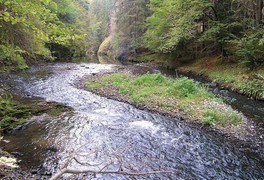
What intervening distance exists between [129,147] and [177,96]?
19.0 feet

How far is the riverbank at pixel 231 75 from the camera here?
1347cm

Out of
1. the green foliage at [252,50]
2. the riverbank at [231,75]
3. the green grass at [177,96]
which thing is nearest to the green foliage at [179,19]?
the riverbank at [231,75]

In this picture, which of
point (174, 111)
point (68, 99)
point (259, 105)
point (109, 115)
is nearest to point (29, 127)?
point (109, 115)

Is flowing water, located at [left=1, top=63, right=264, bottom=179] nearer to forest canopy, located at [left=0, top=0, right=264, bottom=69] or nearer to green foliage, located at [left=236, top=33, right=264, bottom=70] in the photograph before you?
forest canopy, located at [left=0, top=0, right=264, bottom=69]

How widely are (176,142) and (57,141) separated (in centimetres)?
387

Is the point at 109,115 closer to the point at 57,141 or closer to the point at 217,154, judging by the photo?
the point at 57,141

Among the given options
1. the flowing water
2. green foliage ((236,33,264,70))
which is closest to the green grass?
the flowing water

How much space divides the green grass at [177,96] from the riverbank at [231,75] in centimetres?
260

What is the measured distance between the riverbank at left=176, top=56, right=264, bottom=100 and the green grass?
Answer: 2599mm

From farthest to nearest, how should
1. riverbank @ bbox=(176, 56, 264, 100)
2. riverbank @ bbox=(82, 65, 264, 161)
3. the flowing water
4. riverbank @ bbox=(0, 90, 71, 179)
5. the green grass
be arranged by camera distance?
1. riverbank @ bbox=(176, 56, 264, 100)
2. the green grass
3. riverbank @ bbox=(82, 65, 264, 161)
4. the flowing water
5. riverbank @ bbox=(0, 90, 71, 179)

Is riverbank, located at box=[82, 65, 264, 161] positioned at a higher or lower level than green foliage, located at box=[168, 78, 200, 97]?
lower

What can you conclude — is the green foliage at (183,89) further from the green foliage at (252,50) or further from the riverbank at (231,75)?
the green foliage at (252,50)

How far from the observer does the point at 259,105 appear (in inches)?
465

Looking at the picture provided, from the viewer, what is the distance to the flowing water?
613 cm
